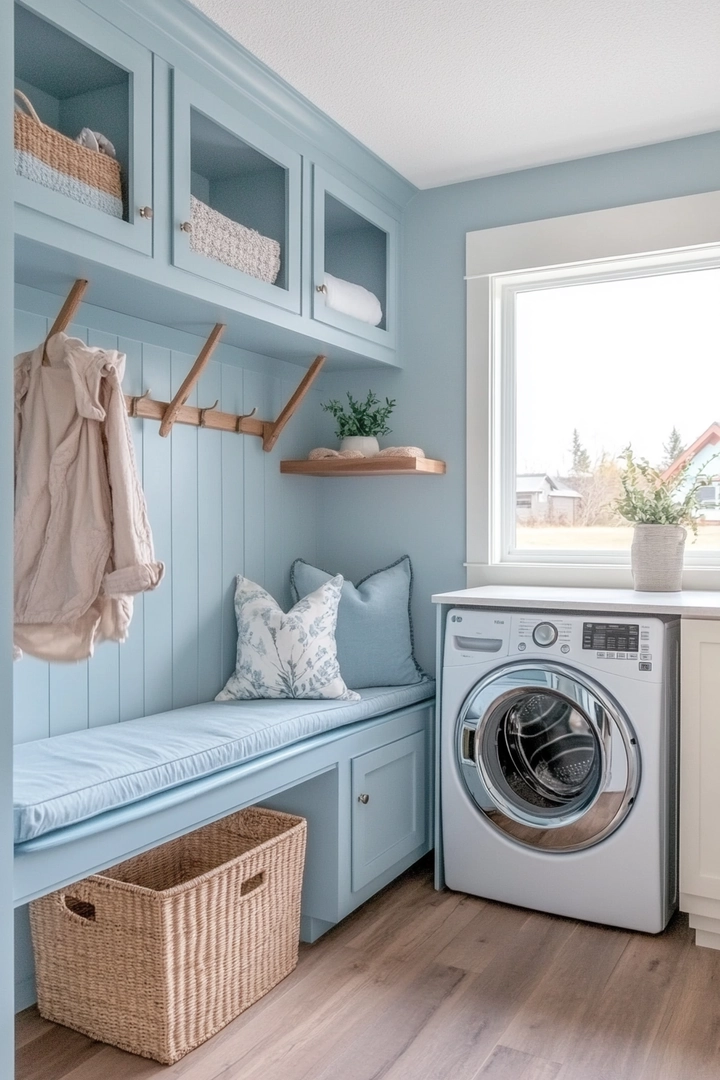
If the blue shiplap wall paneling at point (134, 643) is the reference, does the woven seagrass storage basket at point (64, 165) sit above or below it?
above

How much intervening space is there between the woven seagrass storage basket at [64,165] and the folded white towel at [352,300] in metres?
0.91

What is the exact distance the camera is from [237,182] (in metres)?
2.40

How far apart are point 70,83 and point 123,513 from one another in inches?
38.2

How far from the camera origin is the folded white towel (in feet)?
9.11

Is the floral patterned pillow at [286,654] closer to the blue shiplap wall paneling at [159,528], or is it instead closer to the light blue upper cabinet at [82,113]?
the blue shiplap wall paneling at [159,528]

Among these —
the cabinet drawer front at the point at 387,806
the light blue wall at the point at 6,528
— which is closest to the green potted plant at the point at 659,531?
the cabinet drawer front at the point at 387,806

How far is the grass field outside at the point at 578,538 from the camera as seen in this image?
3.05m

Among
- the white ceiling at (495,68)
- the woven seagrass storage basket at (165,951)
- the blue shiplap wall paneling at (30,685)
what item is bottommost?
the woven seagrass storage basket at (165,951)

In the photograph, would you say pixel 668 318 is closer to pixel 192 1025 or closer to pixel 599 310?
pixel 599 310

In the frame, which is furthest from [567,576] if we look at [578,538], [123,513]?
[123,513]

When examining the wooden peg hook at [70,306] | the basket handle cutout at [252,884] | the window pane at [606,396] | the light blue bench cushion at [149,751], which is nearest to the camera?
the light blue bench cushion at [149,751]

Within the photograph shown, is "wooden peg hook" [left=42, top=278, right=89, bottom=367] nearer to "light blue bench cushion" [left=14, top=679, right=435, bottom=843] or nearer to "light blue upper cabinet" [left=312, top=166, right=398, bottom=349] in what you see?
"light blue upper cabinet" [left=312, top=166, right=398, bottom=349]

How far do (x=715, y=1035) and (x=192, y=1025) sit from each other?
1.18 meters

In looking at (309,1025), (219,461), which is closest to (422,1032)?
(309,1025)
